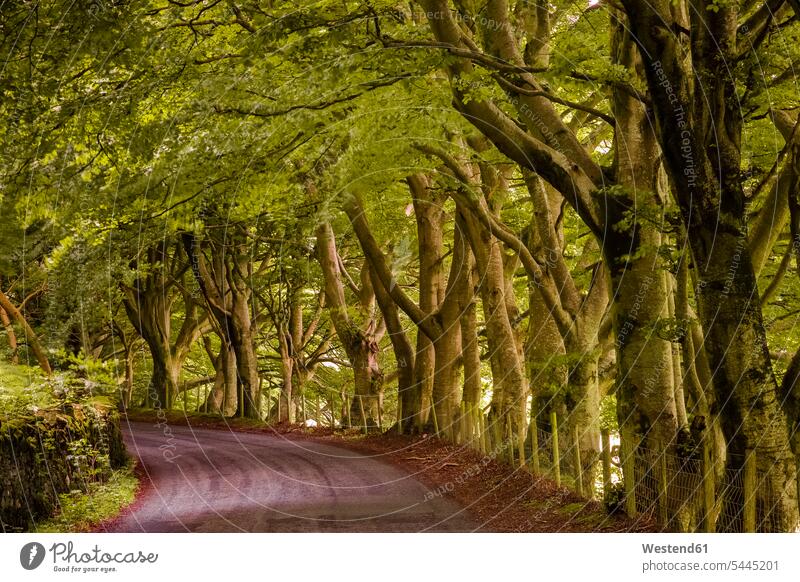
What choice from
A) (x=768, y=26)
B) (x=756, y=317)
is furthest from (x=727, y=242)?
(x=768, y=26)

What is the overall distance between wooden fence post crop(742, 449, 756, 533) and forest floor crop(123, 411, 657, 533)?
135cm

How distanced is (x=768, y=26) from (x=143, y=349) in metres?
32.0

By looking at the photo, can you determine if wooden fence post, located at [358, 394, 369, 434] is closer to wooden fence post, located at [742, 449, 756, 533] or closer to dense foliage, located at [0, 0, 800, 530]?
dense foliage, located at [0, 0, 800, 530]

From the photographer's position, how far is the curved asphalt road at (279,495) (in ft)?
30.2

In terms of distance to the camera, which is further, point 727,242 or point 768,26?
point 768,26

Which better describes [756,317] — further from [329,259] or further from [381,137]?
[329,259]

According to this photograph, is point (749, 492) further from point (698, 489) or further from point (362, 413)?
point (362, 413)

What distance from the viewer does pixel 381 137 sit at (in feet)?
44.0

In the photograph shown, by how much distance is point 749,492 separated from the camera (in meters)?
6.43

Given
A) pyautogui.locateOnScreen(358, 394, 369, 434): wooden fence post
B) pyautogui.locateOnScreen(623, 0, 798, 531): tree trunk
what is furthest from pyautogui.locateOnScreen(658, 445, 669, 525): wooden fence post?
pyautogui.locateOnScreen(358, 394, 369, 434): wooden fence post

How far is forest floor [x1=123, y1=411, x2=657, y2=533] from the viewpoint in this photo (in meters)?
8.58

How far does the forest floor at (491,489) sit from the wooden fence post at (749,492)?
4.43 ft
